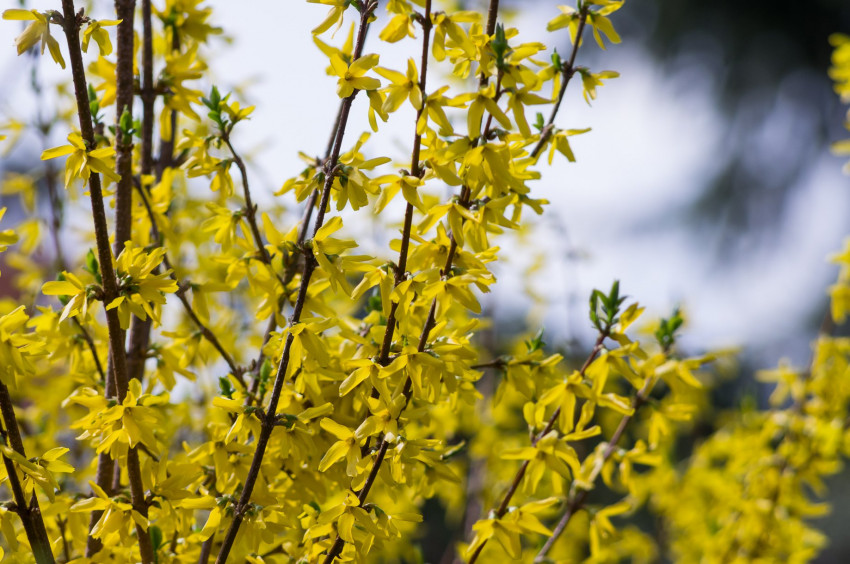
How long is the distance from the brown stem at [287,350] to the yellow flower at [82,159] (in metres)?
0.26

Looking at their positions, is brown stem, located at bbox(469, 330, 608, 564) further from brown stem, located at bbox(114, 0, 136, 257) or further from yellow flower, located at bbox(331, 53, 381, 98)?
brown stem, located at bbox(114, 0, 136, 257)

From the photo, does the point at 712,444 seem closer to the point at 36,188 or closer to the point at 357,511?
the point at 357,511

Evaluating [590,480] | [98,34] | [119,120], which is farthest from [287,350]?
[590,480]

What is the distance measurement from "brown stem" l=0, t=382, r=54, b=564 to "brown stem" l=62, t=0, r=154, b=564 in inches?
4.6

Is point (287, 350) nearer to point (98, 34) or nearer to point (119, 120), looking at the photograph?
point (98, 34)

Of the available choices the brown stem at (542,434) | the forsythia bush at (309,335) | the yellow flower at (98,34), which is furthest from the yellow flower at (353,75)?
the brown stem at (542,434)

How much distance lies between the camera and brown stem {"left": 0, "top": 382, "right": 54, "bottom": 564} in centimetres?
91

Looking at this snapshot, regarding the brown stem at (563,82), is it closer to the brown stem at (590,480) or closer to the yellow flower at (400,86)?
the yellow flower at (400,86)

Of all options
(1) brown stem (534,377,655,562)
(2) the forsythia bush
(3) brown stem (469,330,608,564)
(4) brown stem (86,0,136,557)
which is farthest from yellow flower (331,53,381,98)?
(1) brown stem (534,377,655,562)

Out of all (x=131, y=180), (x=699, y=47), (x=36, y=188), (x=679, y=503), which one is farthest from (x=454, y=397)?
(x=699, y=47)

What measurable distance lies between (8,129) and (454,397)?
150cm

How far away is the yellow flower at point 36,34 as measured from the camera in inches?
36.8

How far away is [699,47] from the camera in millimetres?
5426

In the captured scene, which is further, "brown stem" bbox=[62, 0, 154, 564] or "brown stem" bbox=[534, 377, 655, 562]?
"brown stem" bbox=[534, 377, 655, 562]
